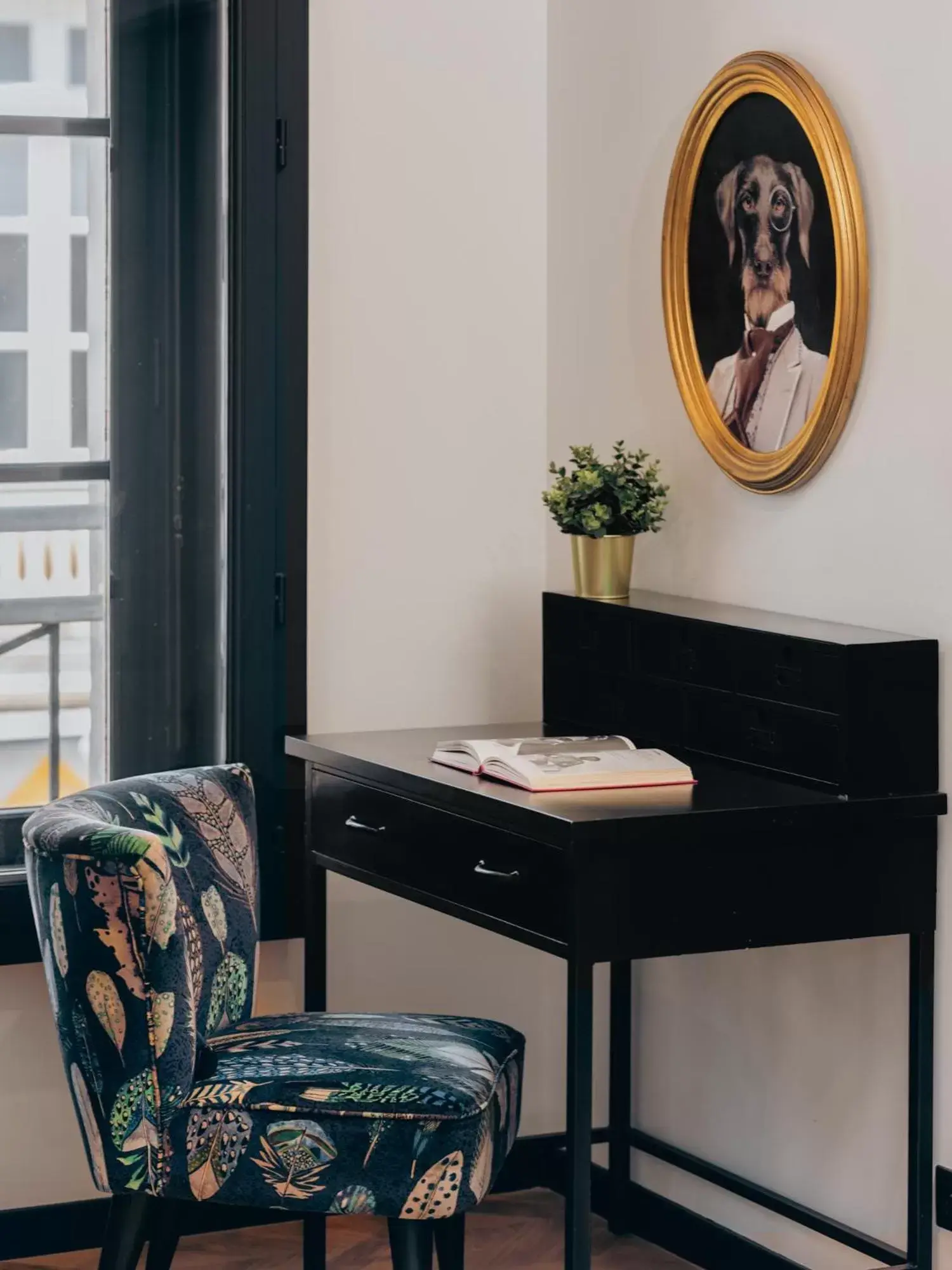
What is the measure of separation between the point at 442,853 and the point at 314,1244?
27.2 inches

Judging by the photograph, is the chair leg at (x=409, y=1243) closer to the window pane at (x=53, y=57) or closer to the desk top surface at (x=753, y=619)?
the desk top surface at (x=753, y=619)

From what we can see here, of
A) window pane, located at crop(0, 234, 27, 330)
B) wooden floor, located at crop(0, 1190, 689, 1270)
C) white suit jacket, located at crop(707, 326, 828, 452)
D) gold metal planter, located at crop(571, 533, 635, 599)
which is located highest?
window pane, located at crop(0, 234, 27, 330)

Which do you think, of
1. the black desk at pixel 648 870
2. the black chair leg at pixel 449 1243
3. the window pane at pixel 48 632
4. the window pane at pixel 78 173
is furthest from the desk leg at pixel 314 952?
the window pane at pixel 78 173

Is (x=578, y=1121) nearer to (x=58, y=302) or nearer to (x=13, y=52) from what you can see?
(x=58, y=302)

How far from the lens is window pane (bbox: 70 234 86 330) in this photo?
9.80 feet

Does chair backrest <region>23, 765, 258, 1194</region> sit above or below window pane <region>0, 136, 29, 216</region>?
below

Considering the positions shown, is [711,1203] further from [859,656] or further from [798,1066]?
[859,656]

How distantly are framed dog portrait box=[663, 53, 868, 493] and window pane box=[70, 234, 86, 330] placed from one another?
95 centimetres

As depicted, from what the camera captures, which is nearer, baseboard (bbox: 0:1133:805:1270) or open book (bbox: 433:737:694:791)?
open book (bbox: 433:737:694:791)

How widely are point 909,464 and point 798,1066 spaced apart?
36.4 inches

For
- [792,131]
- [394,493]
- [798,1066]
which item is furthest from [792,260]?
[798,1066]

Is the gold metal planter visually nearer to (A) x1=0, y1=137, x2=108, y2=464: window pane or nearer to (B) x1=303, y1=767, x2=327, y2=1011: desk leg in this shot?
(B) x1=303, y1=767, x2=327, y2=1011: desk leg

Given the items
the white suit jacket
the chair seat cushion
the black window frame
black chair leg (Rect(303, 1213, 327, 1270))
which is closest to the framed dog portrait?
the white suit jacket

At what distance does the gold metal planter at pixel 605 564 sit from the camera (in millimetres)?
2865
